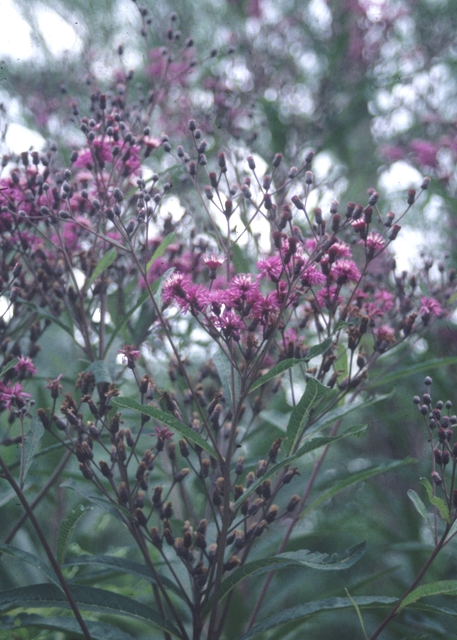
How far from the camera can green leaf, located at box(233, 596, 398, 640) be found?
1335 mm

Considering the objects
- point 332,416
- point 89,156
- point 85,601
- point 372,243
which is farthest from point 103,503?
point 89,156

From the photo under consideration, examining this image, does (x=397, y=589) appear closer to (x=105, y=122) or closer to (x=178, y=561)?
(x=178, y=561)

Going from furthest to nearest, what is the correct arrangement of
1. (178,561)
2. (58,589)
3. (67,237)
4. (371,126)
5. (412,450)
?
(371,126) < (412,450) < (67,237) < (178,561) < (58,589)

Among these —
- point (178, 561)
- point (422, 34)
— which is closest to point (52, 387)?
point (178, 561)

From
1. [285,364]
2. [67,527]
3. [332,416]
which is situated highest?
[285,364]

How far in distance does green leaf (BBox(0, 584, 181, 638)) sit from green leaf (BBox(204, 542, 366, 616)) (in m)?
0.17

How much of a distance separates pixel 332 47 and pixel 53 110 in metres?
1.93

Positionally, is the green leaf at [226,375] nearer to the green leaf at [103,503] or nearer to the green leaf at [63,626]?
the green leaf at [103,503]

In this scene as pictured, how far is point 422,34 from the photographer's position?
424 centimetres

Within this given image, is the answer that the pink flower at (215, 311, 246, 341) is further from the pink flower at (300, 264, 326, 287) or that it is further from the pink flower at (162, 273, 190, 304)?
the pink flower at (300, 264, 326, 287)

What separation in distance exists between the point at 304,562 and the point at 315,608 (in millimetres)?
168

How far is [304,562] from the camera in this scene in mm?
1266

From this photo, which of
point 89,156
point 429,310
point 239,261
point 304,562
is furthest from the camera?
point 239,261

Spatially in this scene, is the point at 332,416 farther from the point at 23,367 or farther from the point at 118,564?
the point at 23,367
